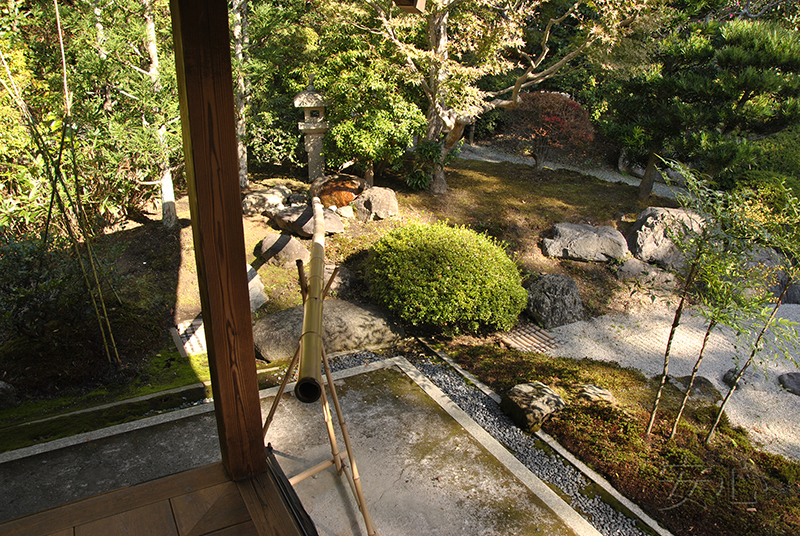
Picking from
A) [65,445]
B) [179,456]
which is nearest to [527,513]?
[179,456]

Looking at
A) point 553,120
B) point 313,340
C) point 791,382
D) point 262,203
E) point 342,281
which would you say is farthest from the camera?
point 553,120

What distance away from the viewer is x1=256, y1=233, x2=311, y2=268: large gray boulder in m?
6.26

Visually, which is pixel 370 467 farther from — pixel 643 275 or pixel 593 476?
pixel 643 275

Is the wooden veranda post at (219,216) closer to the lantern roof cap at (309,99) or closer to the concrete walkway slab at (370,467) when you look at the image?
the concrete walkway slab at (370,467)

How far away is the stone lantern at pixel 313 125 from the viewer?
8344 millimetres

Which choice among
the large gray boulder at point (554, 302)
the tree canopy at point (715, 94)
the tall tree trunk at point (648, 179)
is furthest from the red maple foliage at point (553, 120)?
the large gray boulder at point (554, 302)

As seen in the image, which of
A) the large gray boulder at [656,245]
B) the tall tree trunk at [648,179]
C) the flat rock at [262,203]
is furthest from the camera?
the tall tree trunk at [648,179]

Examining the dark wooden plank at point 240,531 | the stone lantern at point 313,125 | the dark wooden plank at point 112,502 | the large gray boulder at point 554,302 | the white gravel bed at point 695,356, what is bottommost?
the white gravel bed at point 695,356

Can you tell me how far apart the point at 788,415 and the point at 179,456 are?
513 cm

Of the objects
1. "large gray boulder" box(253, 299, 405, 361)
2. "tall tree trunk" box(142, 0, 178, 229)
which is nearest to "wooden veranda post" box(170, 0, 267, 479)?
"large gray boulder" box(253, 299, 405, 361)

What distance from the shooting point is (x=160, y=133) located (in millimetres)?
6066

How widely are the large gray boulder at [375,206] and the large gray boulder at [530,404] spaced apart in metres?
4.26

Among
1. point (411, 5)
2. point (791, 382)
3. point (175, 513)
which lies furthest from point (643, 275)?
point (175, 513)

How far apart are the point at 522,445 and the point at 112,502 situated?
8.63 feet
